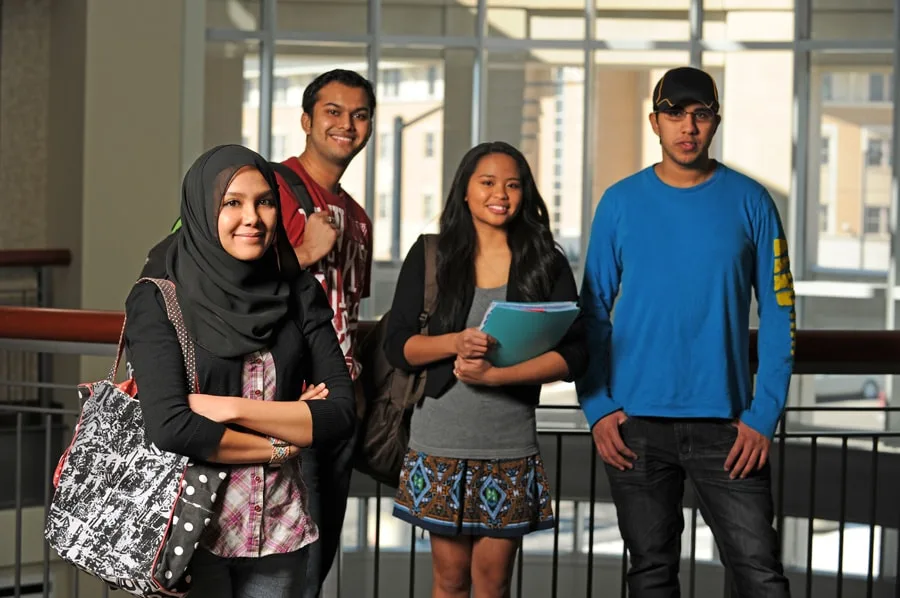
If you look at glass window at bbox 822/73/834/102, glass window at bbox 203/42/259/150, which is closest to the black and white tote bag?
glass window at bbox 203/42/259/150

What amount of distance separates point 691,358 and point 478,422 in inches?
21.8

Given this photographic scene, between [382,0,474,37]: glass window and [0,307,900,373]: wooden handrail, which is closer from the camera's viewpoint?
[0,307,900,373]: wooden handrail

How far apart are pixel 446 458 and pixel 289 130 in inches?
278

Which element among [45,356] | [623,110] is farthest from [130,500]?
[623,110]

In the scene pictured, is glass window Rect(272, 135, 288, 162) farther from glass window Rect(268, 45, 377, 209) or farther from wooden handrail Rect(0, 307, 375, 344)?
wooden handrail Rect(0, 307, 375, 344)

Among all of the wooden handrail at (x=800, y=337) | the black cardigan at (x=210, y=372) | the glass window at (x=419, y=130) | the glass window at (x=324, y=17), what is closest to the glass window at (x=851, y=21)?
the glass window at (x=419, y=130)

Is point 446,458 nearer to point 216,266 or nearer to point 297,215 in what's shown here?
point 297,215

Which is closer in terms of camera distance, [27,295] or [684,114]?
[684,114]

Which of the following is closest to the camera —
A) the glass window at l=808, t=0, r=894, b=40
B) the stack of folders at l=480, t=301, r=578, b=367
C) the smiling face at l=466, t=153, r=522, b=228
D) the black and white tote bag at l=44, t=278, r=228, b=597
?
the black and white tote bag at l=44, t=278, r=228, b=597

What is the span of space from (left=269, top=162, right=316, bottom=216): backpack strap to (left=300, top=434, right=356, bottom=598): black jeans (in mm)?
606

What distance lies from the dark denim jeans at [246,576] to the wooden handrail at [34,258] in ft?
23.5

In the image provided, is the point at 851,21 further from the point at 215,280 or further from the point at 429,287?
the point at 215,280

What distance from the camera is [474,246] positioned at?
3.29 meters

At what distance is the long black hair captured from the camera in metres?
3.22
